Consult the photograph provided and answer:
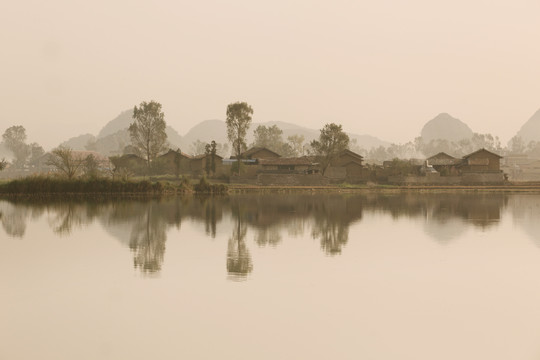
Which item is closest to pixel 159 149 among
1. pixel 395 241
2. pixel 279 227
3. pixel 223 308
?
pixel 279 227

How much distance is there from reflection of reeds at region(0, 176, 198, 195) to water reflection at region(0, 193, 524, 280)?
33.5 ft

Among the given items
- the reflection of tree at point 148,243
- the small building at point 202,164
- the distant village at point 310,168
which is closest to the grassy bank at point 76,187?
the distant village at point 310,168

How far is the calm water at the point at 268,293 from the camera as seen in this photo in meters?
9.66

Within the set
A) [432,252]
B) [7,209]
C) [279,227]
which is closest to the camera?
[432,252]

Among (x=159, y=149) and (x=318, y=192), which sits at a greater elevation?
(x=159, y=149)

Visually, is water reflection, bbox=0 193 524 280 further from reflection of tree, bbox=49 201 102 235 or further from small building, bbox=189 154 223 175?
small building, bbox=189 154 223 175

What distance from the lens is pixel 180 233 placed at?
79.9 feet

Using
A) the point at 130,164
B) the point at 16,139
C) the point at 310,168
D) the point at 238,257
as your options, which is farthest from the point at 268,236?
the point at 16,139

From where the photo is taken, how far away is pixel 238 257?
18.3m

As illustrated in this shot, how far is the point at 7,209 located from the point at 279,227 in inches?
842

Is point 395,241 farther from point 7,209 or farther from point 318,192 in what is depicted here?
point 318,192

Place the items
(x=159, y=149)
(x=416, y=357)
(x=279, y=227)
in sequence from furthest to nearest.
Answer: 1. (x=159, y=149)
2. (x=279, y=227)
3. (x=416, y=357)

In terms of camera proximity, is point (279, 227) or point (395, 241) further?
point (279, 227)

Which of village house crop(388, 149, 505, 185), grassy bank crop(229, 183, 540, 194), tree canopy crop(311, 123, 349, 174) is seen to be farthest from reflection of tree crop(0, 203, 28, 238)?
village house crop(388, 149, 505, 185)
